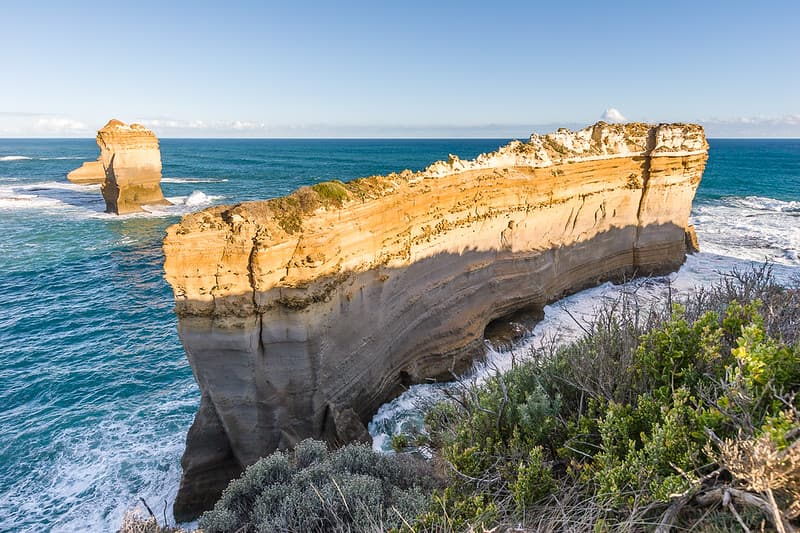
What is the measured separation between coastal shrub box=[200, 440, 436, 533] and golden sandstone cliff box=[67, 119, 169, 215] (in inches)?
1589

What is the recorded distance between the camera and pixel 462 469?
5.38 m

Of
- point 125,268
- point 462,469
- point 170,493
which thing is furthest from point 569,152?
point 125,268

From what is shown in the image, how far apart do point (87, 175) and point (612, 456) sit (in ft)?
229

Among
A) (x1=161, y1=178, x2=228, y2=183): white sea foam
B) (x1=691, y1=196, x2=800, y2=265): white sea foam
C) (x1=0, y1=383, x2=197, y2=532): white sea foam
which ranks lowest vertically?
(x1=0, y1=383, x2=197, y2=532): white sea foam

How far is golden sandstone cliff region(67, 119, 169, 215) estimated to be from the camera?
39.2 metres

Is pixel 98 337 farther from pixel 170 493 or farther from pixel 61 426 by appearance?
pixel 170 493

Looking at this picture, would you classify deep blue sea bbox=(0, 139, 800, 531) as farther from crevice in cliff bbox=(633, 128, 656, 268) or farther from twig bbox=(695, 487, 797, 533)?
twig bbox=(695, 487, 797, 533)

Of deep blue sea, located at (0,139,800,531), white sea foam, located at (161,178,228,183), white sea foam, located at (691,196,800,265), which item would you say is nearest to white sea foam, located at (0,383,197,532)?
deep blue sea, located at (0,139,800,531)

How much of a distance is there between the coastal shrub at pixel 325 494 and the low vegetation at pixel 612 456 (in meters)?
0.03

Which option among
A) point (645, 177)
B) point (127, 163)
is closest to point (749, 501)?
point (645, 177)

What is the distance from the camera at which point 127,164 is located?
1577 inches

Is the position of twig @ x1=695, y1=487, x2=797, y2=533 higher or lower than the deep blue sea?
higher

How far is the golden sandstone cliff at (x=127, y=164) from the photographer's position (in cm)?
3916

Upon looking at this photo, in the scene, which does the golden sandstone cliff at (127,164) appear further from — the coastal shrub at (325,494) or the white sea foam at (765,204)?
the white sea foam at (765,204)
